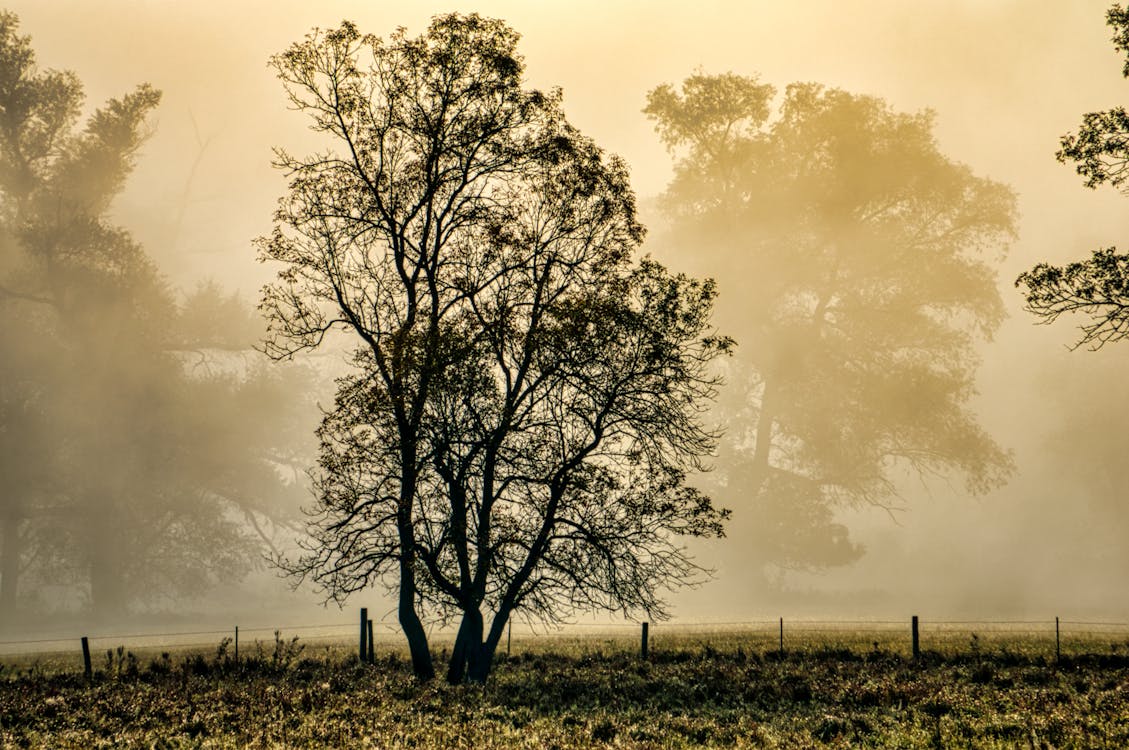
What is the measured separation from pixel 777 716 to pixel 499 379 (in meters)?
9.06

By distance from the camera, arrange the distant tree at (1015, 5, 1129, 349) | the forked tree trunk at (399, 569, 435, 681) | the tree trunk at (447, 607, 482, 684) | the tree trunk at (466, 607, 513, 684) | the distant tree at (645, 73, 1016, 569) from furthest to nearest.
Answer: the distant tree at (645, 73, 1016, 569), the forked tree trunk at (399, 569, 435, 681), the tree trunk at (447, 607, 482, 684), the tree trunk at (466, 607, 513, 684), the distant tree at (1015, 5, 1129, 349)

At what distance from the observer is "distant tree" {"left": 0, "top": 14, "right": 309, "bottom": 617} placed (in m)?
50.7

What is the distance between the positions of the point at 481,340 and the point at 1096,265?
41.0ft

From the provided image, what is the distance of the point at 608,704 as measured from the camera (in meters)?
16.3

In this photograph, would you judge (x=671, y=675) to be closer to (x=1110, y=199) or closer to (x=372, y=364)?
(x=372, y=364)

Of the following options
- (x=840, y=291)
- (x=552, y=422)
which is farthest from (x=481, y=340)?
(x=840, y=291)

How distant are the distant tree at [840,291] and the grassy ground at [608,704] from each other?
26667 millimetres

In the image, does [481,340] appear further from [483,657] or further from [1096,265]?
[1096,265]

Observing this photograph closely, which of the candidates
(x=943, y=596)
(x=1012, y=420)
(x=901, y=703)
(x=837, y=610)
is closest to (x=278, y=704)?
(x=901, y=703)

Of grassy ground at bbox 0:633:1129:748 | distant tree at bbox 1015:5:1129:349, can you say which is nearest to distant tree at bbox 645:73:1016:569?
grassy ground at bbox 0:633:1129:748

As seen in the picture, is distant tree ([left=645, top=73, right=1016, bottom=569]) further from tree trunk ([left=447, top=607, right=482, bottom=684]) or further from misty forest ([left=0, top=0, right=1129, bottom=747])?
tree trunk ([left=447, top=607, right=482, bottom=684])

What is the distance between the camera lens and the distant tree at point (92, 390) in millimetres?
50656

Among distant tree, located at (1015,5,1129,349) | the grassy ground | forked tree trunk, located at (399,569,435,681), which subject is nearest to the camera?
the grassy ground

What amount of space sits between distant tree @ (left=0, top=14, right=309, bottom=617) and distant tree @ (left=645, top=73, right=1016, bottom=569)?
31.1 meters
